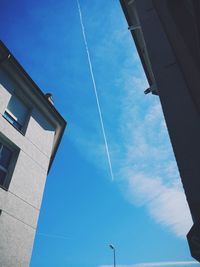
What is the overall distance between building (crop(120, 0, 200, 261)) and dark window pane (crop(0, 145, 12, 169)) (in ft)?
20.4

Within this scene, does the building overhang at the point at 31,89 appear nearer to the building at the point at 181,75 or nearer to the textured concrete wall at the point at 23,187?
the textured concrete wall at the point at 23,187

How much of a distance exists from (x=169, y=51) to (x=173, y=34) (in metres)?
0.54

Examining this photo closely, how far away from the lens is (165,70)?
19.2 feet

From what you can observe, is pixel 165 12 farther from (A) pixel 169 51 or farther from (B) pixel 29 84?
(B) pixel 29 84

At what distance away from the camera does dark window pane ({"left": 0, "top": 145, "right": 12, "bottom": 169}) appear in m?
8.35

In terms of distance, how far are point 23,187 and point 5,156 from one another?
55.6 inches

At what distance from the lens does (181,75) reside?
18.1 ft

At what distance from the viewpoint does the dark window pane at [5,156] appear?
329 inches

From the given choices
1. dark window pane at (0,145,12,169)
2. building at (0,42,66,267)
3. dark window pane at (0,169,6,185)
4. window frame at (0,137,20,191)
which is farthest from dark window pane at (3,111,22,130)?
dark window pane at (0,169,6,185)

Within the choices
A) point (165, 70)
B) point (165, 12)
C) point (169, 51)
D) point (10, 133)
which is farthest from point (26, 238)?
point (165, 12)

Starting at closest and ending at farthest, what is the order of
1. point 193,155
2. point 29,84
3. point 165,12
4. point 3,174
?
point 193,155 → point 165,12 → point 3,174 → point 29,84

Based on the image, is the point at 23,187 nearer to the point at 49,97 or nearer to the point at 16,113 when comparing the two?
the point at 16,113

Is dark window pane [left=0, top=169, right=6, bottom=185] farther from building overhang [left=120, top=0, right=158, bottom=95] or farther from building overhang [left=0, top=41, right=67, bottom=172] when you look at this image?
building overhang [left=120, top=0, right=158, bottom=95]

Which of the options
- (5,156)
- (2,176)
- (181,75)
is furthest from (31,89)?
(181,75)
